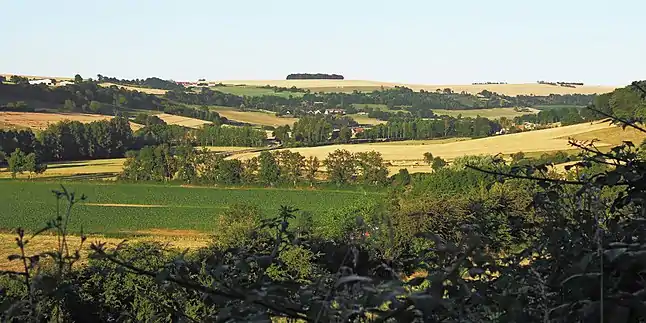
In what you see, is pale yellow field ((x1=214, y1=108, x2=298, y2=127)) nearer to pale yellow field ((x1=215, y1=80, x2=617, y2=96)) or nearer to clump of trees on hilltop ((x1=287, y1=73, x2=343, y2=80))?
pale yellow field ((x1=215, y1=80, x2=617, y2=96))

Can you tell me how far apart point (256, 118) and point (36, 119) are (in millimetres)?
35803

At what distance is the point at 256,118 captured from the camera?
111250mm

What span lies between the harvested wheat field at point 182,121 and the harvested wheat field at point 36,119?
7.05 meters

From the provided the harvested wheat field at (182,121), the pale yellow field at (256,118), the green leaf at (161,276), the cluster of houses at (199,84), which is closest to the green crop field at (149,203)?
the harvested wheat field at (182,121)

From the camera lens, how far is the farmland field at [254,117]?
107m

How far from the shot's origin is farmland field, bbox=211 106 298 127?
350ft

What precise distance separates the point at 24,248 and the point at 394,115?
11871cm

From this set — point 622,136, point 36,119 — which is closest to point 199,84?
point 36,119

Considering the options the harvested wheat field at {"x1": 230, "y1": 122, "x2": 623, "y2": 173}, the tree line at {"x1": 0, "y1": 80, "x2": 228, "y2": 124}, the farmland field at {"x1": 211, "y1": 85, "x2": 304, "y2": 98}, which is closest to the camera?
the harvested wheat field at {"x1": 230, "y1": 122, "x2": 623, "y2": 173}

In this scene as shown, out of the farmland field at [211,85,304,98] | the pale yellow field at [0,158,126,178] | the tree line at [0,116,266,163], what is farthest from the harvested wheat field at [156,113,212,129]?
the farmland field at [211,85,304,98]

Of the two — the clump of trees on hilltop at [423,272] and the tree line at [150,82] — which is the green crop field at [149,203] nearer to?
the clump of trees on hilltop at [423,272]

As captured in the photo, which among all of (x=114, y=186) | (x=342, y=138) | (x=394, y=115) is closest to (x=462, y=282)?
(x=114, y=186)

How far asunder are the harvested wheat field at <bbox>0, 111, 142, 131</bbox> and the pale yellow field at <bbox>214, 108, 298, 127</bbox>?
2093cm

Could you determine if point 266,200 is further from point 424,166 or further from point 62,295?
point 62,295
